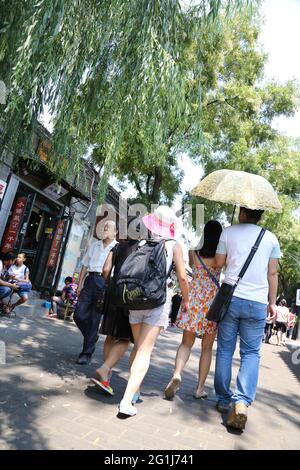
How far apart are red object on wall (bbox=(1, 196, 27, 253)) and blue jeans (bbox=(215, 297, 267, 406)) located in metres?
8.51

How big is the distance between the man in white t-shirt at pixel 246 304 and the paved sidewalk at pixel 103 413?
0.46 metres

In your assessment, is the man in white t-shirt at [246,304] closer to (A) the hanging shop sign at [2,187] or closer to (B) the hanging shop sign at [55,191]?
(A) the hanging shop sign at [2,187]

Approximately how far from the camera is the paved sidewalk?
285cm

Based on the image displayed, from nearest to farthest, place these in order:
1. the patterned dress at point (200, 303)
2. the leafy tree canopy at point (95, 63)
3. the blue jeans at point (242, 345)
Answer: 1. the blue jeans at point (242, 345)
2. the leafy tree canopy at point (95, 63)
3. the patterned dress at point (200, 303)

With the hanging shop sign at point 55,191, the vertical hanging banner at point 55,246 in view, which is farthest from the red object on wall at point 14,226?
the vertical hanging banner at point 55,246

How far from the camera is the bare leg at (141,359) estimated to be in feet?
10.9

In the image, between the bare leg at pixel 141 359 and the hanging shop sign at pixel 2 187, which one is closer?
the bare leg at pixel 141 359

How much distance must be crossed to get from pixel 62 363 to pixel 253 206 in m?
2.97

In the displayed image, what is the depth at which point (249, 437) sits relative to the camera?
341 centimetres

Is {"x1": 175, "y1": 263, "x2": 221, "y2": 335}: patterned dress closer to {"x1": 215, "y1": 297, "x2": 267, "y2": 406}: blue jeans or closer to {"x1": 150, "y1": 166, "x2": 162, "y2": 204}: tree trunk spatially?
{"x1": 215, "y1": 297, "x2": 267, "y2": 406}: blue jeans

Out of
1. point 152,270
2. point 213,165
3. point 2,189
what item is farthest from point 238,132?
point 152,270

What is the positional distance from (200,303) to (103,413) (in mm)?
1472

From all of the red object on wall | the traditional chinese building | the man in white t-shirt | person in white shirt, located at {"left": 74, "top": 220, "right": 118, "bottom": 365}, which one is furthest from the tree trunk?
the man in white t-shirt
